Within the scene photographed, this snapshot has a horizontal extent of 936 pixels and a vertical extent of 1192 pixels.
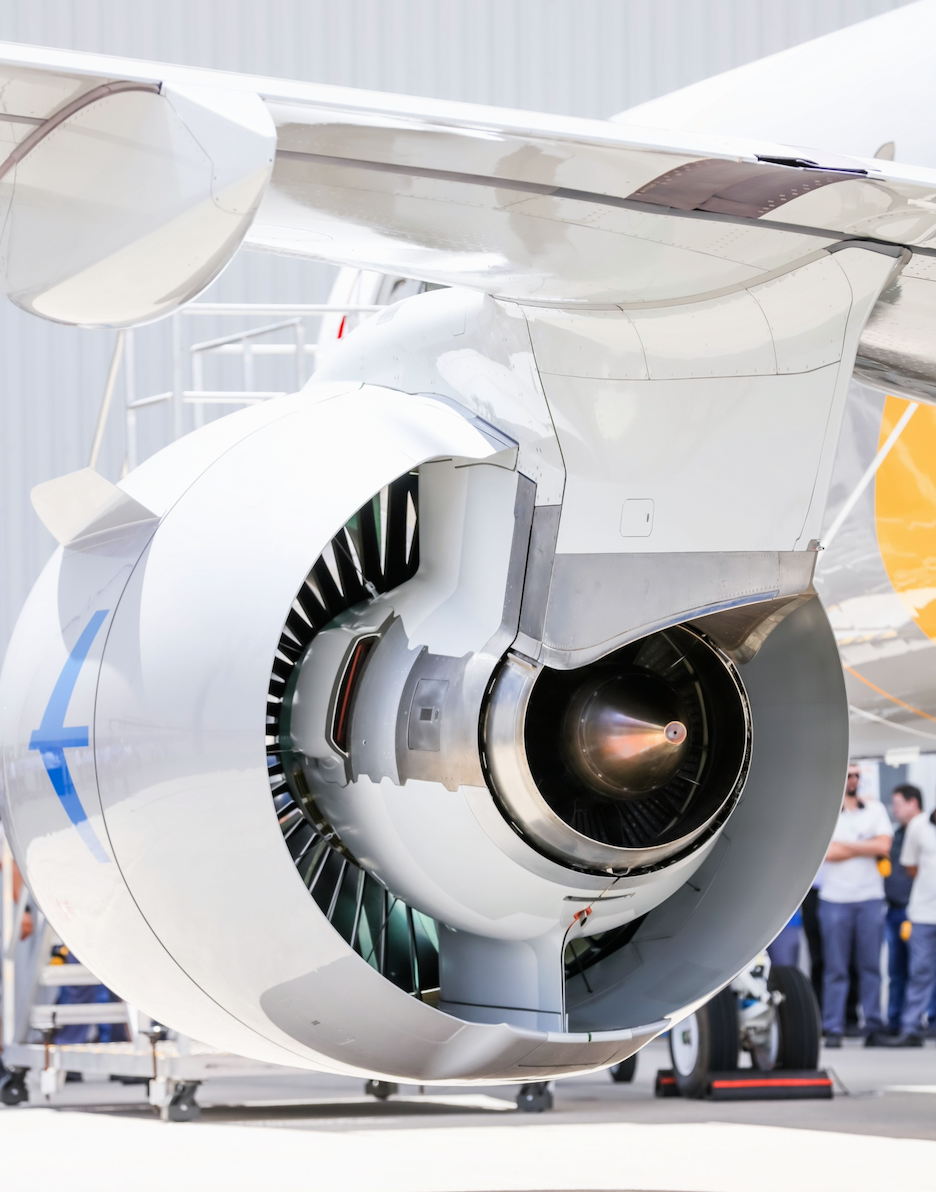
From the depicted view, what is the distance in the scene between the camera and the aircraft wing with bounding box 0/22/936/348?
6.79 ft

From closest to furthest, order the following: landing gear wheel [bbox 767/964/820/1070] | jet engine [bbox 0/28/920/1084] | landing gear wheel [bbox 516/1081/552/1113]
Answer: jet engine [bbox 0/28/920/1084], landing gear wheel [bbox 516/1081/552/1113], landing gear wheel [bbox 767/964/820/1070]

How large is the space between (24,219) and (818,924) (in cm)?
1110

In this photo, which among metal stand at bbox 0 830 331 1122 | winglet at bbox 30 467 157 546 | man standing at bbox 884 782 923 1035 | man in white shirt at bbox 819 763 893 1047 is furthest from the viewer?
man standing at bbox 884 782 923 1035

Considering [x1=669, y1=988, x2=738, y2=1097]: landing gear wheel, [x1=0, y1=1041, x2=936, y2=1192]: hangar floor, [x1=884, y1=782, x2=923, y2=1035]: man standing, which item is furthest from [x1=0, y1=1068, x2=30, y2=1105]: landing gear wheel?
[x1=884, y1=782, x2=923, y2=1035]: man standing

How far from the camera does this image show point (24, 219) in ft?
7.20

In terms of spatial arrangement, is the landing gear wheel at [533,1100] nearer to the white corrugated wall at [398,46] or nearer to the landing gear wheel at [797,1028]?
the landing gear wheel at [797,1028]

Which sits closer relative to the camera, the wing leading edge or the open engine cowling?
the wing leading edge

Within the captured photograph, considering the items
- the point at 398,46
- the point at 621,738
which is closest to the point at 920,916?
the point at 398,46

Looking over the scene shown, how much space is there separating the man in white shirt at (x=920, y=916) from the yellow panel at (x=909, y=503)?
6836mm

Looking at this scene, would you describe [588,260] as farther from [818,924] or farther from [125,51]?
[125,51]

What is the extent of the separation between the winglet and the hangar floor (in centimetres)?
269

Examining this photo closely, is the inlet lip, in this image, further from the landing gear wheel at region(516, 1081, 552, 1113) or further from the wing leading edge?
the landing gear wheel at region(516, 1081, 552, 1113)

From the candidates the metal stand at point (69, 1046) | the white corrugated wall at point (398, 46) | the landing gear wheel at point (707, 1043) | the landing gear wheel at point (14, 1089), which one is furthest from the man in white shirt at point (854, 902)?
the white corrugated wall at point (398, 46)

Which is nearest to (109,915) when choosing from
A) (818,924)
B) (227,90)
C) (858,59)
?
(227,90)
